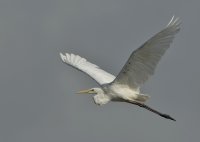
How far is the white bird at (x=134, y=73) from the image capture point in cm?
1446

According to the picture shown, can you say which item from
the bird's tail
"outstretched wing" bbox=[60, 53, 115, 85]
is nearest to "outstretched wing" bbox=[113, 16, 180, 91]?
the bird's tail

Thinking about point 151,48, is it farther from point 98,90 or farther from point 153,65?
point 98,90

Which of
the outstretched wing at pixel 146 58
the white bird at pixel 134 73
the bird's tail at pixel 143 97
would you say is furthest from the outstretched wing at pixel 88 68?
the outstretched wing at pixel 146 58

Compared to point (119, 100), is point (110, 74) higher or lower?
higher

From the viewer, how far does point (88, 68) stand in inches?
769

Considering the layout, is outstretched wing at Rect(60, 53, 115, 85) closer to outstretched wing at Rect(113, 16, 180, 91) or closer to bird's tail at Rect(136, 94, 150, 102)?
bird's tail at Rect(136, 94, 150, 102)

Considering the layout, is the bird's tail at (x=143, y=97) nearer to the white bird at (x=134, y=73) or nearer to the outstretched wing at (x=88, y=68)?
the white bird at (x=134, y=73)

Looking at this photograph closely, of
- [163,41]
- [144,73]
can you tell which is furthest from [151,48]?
[144,73]

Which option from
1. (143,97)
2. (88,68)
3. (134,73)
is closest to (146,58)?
(134,73)

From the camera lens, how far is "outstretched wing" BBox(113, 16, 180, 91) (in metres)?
14.4

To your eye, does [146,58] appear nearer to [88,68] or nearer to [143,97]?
[143,97]

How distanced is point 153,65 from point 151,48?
809mm

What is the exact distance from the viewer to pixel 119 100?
55.6 feet

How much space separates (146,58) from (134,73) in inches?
39.1
